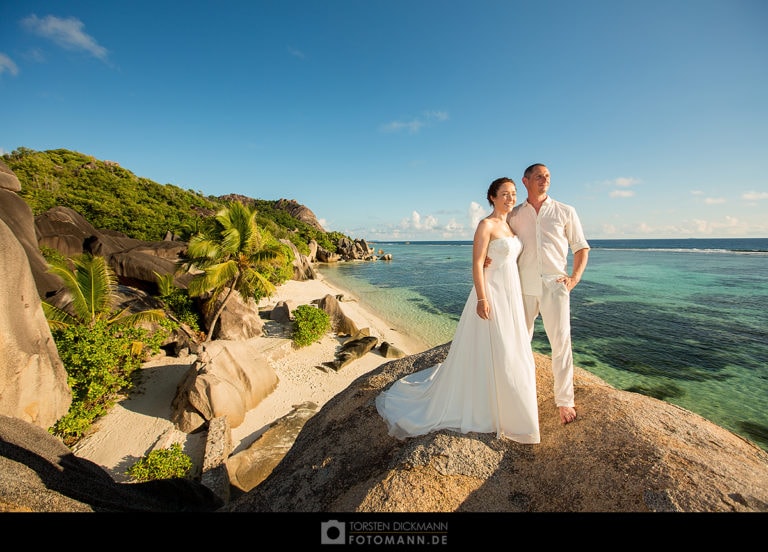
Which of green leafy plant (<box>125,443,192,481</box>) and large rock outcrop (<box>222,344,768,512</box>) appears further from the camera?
green leafy plant (<box>125,443,192,481</box>)

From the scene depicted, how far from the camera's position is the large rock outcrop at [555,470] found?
2.43m

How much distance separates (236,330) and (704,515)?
14.1 m

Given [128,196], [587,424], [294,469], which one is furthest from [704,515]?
[128,196]

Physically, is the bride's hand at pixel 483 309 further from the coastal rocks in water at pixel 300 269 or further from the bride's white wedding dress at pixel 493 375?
the coastal rocks in water at pixel 300 269

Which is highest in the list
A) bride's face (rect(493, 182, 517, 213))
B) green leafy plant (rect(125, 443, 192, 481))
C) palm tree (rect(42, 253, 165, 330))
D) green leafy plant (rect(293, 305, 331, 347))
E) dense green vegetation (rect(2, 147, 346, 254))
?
dense green vegetation (rect(2, 147, 346, 254))

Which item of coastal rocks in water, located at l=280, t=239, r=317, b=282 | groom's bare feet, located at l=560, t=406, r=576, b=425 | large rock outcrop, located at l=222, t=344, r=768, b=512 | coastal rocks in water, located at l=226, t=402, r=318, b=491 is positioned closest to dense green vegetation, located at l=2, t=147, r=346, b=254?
coastal rocks in water, located at l=280, t=239, r=317, b=282

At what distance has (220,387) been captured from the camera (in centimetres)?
797

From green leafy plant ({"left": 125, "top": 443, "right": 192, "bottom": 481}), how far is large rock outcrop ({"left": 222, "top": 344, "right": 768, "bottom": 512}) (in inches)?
115

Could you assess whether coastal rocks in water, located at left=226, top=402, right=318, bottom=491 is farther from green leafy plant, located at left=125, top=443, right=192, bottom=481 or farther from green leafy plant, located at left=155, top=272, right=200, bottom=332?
green leafy plant, located at left=155, top=272, right=200, bottom=332

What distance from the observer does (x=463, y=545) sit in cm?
180

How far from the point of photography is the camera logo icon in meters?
1.82

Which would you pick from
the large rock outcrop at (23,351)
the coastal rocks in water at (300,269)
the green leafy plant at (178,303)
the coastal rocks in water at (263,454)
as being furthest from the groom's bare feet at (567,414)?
the coastal rocks in water at (300,269)

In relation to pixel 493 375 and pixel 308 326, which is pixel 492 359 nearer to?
pixel 493 375

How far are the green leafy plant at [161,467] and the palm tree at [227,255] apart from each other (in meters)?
6.43
